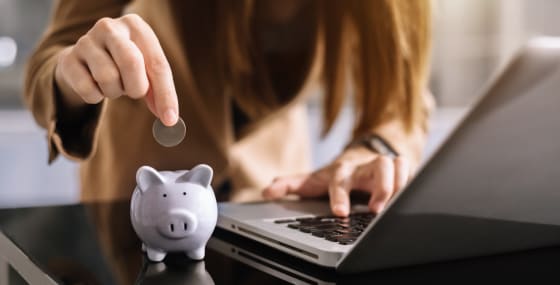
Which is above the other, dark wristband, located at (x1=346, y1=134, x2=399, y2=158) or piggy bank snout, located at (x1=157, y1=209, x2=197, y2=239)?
piggy bank snout, located at (x1=157, y1=209, x2=197, y2=239)

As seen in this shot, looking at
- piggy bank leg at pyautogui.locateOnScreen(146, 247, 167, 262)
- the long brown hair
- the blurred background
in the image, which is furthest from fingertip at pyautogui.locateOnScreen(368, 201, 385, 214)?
the blurred background

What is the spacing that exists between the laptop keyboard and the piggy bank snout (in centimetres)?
10

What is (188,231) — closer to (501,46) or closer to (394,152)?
(394,152)

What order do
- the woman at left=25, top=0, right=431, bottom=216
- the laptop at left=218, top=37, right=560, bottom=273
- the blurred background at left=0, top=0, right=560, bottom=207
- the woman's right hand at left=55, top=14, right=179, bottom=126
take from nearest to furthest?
1. the laptop at left=218, top=37, right=560, bottom=273
2. the woman's right hand at left=55, top=14, right=179, bottom=126
3. the woman at left=25, top=0, right=431, bottom=216
4. the blurred background at left=0, top=0, right=560, bottom=207

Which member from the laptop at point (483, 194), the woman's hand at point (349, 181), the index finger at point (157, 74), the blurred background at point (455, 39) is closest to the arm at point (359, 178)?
A: the woman's hand at point (349, 181)

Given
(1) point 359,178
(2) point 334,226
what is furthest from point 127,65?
(1) point 359,178

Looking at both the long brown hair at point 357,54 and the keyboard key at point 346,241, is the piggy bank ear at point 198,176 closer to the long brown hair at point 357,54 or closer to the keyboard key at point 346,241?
the keyboard key at point 346,241

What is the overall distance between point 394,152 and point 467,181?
538 mm

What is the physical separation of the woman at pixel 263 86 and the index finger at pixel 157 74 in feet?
0.82

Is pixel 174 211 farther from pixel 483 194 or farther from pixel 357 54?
pixel 357 54

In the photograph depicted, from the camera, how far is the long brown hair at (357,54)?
3.33 feet

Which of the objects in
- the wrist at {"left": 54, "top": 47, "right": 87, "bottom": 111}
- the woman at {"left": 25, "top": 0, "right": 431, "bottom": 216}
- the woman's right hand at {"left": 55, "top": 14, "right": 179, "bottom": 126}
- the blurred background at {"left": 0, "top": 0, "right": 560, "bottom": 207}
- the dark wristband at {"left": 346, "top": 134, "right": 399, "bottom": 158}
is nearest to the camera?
the woman's right hand at {"left": 55, "top": 14, "right": 179, "bottom": 126}

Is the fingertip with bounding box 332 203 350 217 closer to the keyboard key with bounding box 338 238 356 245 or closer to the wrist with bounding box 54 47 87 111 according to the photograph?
the keyboard key with bounding box 338 238 356 245

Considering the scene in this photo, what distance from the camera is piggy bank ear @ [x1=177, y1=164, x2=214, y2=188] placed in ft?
1.83
